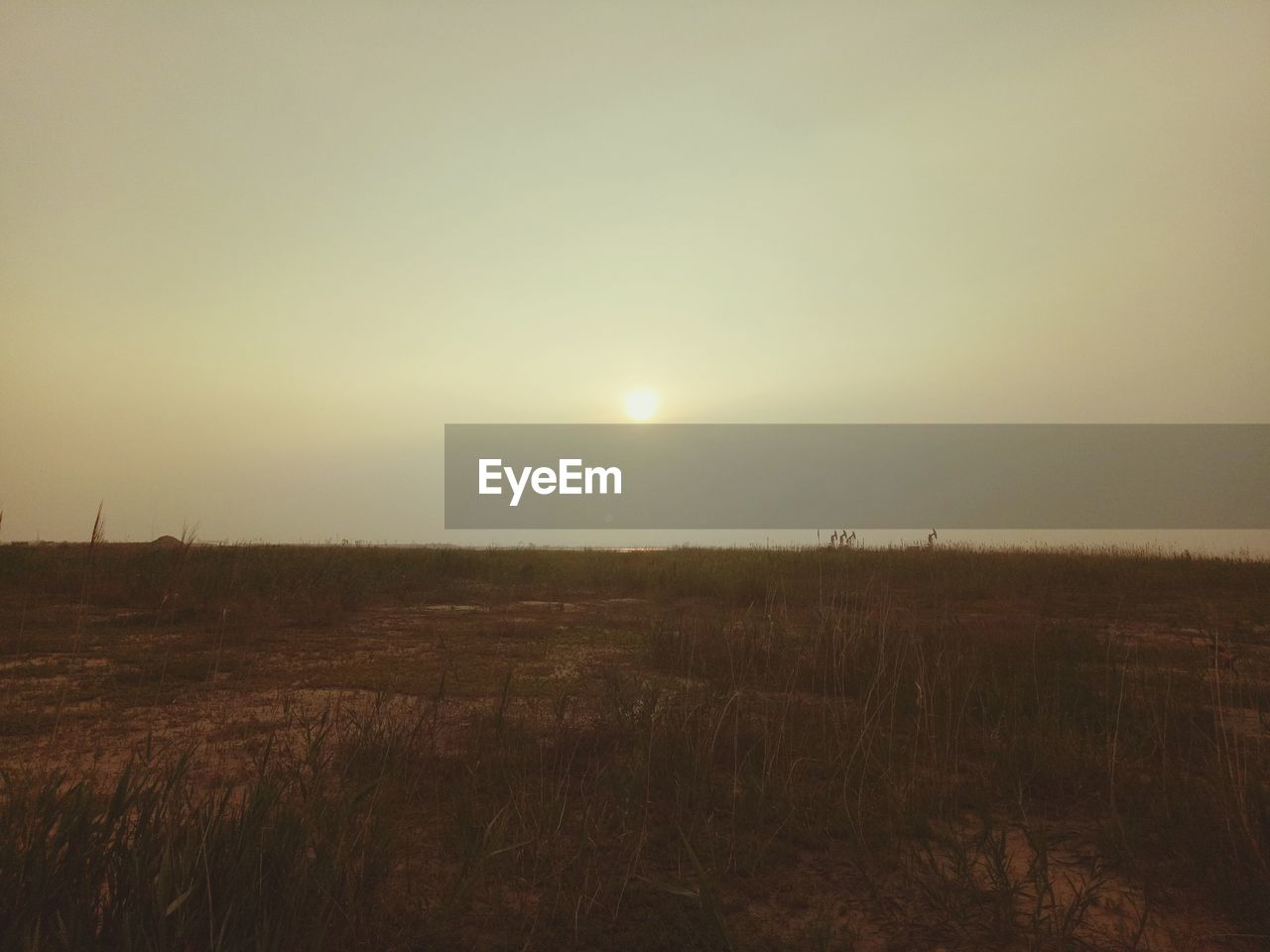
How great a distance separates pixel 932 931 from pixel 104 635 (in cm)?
815

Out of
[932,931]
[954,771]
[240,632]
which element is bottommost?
[932,931]

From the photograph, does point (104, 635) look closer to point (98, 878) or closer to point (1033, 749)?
point (98, 878)

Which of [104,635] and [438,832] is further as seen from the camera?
[104,635]

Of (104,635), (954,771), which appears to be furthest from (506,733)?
(104,635)

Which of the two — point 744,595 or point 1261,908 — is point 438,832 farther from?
point 744,595

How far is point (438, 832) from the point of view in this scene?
2900 mm

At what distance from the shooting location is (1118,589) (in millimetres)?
11250

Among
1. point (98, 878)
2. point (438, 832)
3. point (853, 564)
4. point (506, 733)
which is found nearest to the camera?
point (98, 878)

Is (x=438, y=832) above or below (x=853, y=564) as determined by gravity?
below

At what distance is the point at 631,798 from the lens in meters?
3.00

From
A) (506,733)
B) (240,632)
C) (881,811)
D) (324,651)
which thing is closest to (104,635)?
(240,632)

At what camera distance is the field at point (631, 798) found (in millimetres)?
2072

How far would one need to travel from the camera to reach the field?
207 centimetres

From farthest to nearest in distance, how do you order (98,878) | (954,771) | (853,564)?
(853,564) < (954,771) < (98,878)
